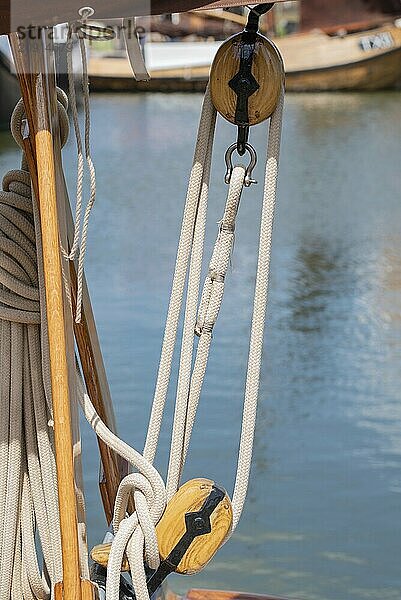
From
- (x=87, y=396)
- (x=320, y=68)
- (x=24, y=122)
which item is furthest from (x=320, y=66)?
(x=87, y=396)

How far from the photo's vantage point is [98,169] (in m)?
8.73

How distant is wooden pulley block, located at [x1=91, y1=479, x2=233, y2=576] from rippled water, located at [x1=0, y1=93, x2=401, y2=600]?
1244mm

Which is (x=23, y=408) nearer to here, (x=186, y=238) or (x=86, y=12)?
(x=186, y=238)

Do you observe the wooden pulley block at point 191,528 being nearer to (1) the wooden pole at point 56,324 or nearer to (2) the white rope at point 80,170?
(1) the wooden pole at point 56,324

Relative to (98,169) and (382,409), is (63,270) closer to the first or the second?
(382,409)

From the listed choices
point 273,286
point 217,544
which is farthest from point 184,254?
point 273,286

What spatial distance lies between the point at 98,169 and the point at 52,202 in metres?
7.59

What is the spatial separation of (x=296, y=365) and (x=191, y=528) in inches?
112

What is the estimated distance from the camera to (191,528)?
1.27 metres

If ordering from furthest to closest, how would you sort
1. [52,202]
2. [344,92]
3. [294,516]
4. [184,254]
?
1. [344,92]
2. [294,516]
3. [184,254]
4. [52,202]

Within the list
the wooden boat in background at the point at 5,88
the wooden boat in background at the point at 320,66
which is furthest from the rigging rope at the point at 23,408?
the wooden boat in background at the point at 320,66

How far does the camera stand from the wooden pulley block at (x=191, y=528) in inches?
50.0

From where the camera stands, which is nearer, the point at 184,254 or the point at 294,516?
the point at 184,254

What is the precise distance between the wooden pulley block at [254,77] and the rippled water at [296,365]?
58.1 inches
